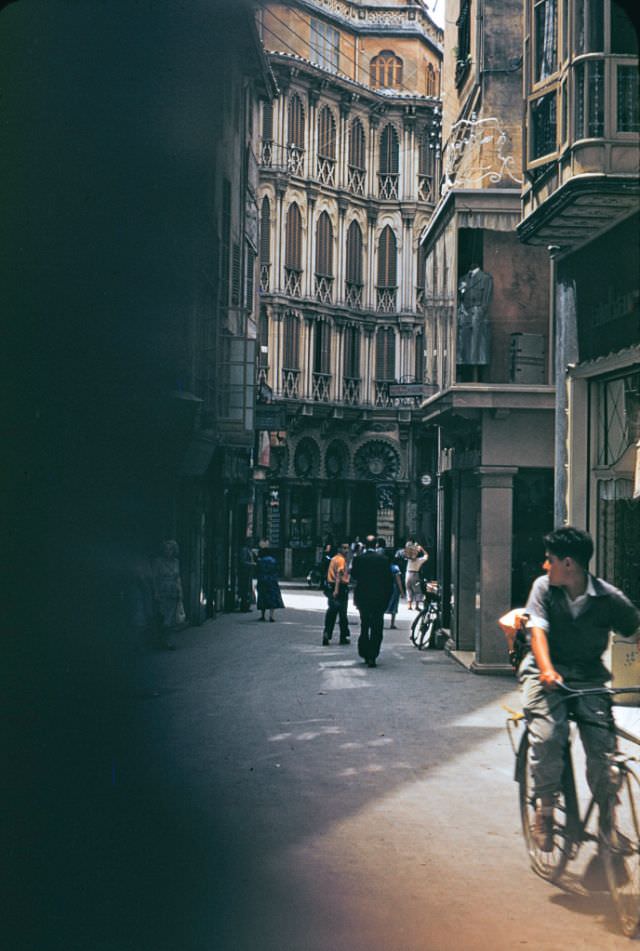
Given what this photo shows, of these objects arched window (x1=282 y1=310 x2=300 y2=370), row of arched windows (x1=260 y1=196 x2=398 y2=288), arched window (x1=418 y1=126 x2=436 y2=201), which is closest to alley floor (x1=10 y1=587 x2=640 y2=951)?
arched window (x1=282 y1=310 x2=300 y2=370)

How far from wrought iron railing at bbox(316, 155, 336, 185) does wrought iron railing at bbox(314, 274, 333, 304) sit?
11.1ft

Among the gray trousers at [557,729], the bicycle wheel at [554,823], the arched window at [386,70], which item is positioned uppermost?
the arched window at [386,70]

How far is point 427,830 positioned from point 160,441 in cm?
265

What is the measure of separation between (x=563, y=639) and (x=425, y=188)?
148ft

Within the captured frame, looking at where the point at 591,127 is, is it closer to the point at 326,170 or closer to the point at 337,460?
the point at 337,460

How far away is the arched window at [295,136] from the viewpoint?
45.7 meters

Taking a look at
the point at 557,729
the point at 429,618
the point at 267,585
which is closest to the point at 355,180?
the point at 267,585

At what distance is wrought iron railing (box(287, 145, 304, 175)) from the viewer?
45594 millimetres

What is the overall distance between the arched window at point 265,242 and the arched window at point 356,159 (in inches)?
164

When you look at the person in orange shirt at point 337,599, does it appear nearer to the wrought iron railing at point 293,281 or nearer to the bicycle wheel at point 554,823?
the bicycle wheel at point 554,823

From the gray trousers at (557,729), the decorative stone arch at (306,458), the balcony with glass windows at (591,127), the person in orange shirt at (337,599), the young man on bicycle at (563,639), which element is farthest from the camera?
the decorative stone arch at (306,458)

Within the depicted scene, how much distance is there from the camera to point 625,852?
560 cm

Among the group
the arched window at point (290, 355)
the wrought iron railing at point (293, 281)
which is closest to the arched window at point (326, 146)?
the wrought iron railing at point (293, 281)

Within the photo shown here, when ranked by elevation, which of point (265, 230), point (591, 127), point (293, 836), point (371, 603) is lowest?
point (293, 836)
